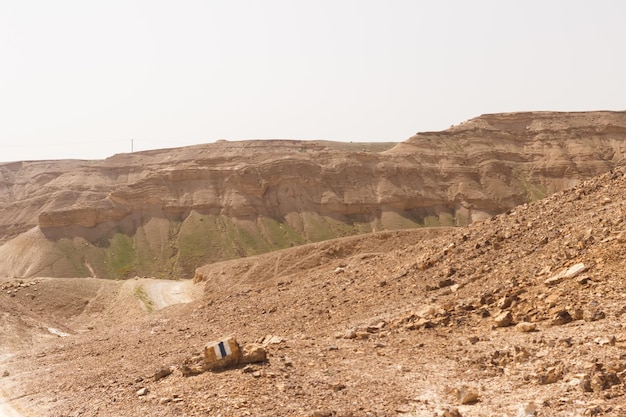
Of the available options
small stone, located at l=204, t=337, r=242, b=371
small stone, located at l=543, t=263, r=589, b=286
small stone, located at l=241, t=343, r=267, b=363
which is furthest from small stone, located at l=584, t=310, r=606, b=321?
small stone, located at l=204, t=337, r=242, b=371

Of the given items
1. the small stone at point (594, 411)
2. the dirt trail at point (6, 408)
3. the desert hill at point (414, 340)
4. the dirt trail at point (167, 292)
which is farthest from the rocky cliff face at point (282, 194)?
the small stone at point (594, 411)

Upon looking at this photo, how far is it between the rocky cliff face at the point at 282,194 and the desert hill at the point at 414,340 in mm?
44887

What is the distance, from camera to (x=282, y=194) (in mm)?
77750

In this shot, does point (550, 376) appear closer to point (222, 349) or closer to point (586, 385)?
point (586, 385)

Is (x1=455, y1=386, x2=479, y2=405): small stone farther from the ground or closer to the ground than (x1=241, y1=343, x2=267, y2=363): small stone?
closer to the ground

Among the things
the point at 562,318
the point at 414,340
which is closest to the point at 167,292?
the point at 414,340

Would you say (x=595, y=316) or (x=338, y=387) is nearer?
(x=338, y=387)

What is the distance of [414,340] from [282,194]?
64.9 metres

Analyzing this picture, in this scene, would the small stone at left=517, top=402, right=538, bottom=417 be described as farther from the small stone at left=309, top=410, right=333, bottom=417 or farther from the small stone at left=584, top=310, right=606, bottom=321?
the small stone at left=584, top=310, right=606, bottom=321

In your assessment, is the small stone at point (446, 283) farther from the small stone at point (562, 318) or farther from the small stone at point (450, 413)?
the small stone at point (450, 413)

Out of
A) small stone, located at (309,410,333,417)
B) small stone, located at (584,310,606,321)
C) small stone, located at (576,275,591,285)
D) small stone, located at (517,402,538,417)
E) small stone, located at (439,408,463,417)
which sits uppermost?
small stone, located at (576,275,591,285)

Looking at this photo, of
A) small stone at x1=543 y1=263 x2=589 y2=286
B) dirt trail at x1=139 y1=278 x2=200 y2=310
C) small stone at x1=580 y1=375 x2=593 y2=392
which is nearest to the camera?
small stone at x1=580 y1=375 x2=593 y2=392

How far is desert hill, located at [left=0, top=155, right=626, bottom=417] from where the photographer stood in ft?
32.3

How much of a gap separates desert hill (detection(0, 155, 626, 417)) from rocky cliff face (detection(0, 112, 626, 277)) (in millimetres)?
44887
